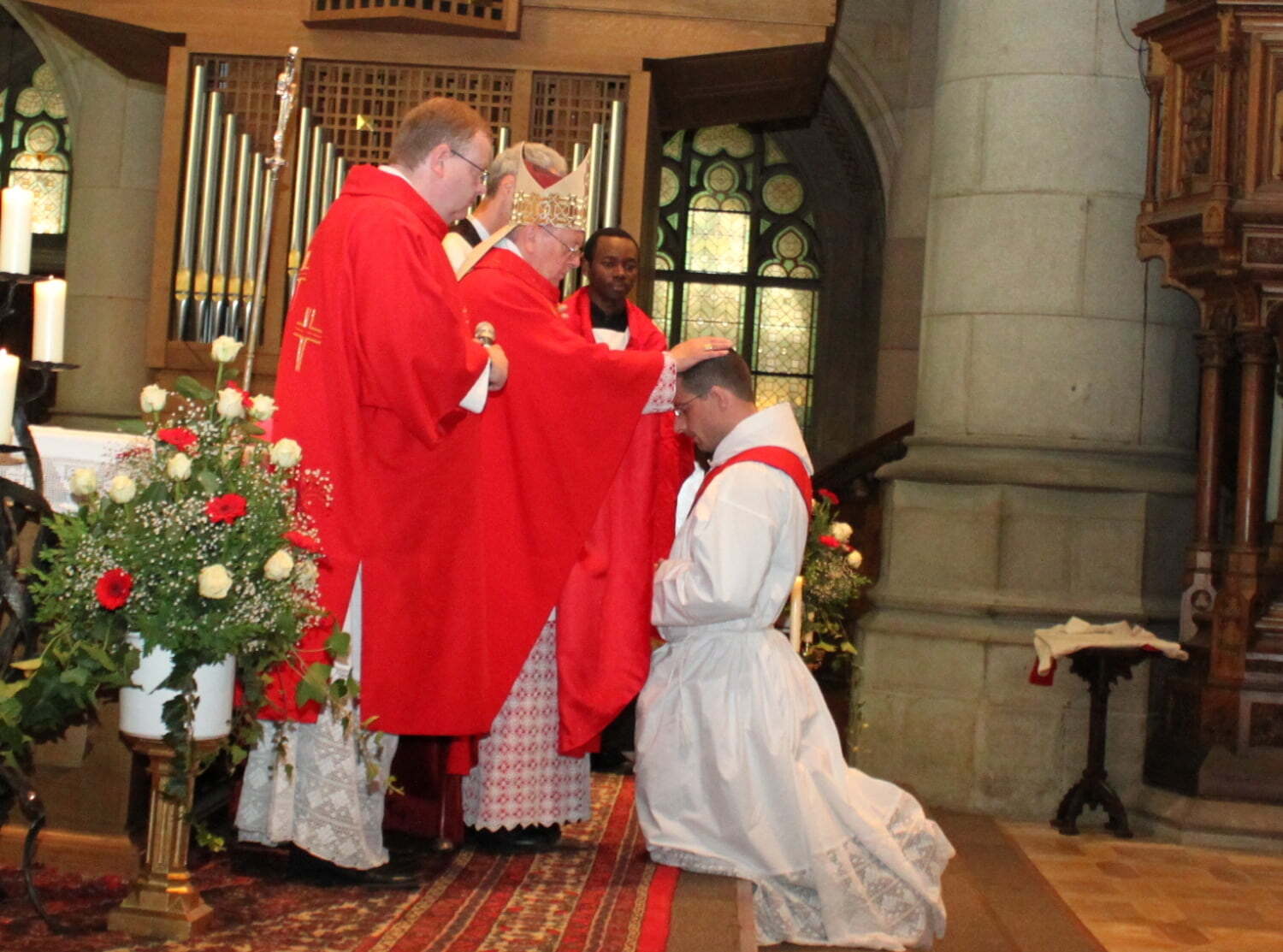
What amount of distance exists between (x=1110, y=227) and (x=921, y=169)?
4608 millimetres

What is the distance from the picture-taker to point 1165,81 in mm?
6848

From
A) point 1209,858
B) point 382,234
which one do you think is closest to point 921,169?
point 1209,858

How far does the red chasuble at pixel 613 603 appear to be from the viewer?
13.6 feet

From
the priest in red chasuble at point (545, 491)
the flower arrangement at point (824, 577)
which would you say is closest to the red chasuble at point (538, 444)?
the priest in red chasuble at point (545, 491)

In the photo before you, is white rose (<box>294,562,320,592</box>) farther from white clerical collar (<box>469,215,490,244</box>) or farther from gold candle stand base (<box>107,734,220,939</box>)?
white clerical collar (<box>469,215,490,244</box>)

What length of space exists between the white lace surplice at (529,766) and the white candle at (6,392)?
1.42 meters

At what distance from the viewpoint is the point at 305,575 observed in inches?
124

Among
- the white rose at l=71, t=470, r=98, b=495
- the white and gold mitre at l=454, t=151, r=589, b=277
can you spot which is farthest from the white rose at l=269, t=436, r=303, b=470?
the white and gold mitre at l=454, t=151, r=589, b=277

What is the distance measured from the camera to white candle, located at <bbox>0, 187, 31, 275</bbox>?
10.8ft

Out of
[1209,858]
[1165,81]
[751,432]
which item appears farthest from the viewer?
[1165,81]

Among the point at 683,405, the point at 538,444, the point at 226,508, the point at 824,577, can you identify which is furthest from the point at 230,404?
the point at 824,577

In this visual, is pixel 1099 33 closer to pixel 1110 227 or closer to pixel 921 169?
pixel 1110 227

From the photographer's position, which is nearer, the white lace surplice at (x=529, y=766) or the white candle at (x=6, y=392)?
the white candle at (x=6, y=392)

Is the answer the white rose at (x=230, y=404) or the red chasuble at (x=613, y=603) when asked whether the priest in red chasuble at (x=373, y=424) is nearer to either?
the white rose at (x=230, y=404)
